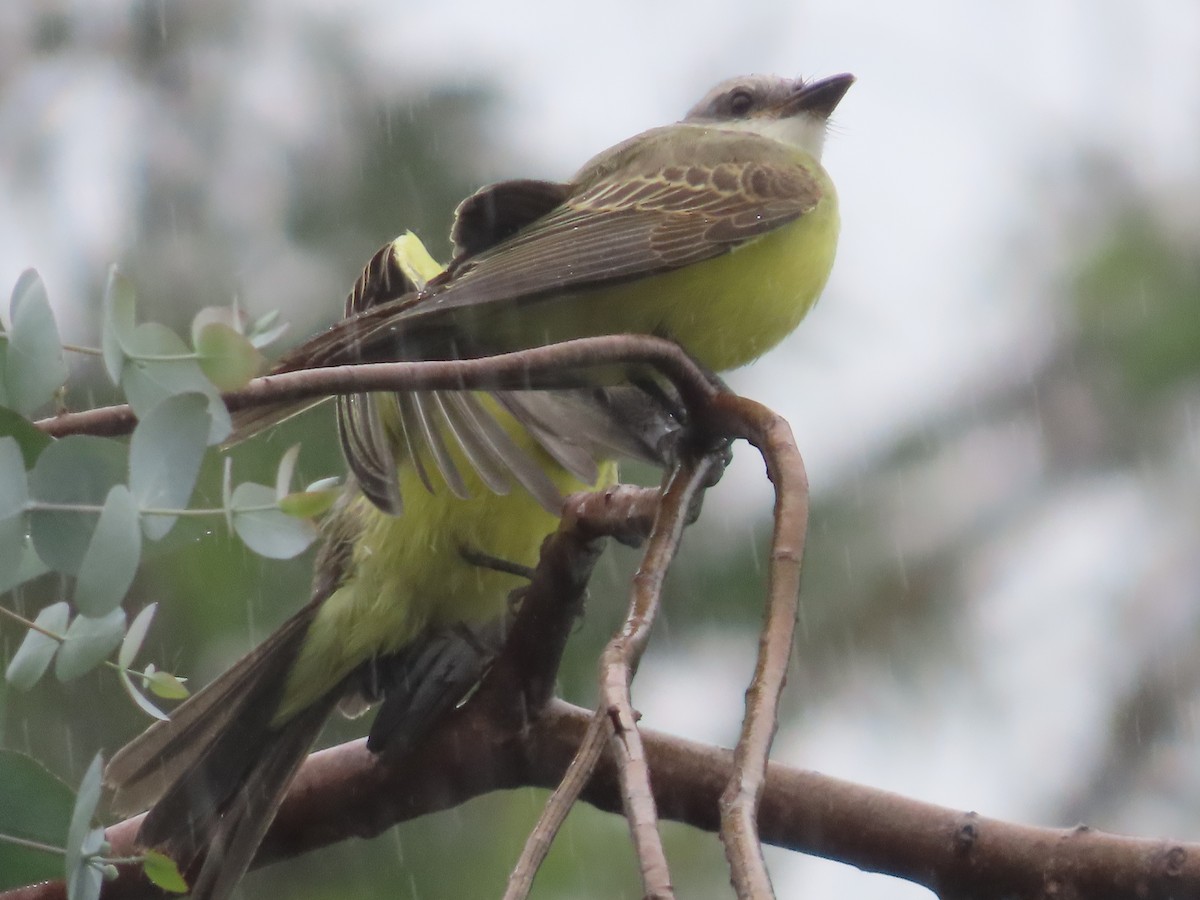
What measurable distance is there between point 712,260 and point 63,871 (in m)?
1.85

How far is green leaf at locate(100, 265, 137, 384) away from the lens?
1154mm

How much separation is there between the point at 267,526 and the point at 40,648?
8.5 inches

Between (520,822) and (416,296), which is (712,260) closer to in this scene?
(416,296)

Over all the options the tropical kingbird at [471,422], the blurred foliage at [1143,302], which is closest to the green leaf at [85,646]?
the tropical kingbird at [471,422]

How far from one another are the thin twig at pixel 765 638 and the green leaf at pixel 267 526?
41cm

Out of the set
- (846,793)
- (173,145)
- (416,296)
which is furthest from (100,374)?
(846,793)

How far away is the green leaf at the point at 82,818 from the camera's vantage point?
1.18 metres

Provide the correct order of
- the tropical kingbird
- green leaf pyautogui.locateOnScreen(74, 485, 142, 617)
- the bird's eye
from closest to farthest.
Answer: green leaf pyautogui.locateOnScreen(74, 485, 142, 617) < the tropical kingbird < the bird's eye

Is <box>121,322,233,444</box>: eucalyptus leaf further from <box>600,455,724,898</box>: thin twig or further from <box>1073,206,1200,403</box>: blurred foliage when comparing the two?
<box>1073,206,1200,403</box>: blurred foliage

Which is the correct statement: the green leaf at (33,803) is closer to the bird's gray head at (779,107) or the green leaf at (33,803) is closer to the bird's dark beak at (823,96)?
the bird's gray head at (779,107)

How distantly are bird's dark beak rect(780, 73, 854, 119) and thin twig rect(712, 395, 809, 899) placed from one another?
94.4 inches

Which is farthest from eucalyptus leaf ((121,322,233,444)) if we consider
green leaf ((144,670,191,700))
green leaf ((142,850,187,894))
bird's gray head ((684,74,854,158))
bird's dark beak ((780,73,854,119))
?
bird's dark beak ((780,73,854,119))

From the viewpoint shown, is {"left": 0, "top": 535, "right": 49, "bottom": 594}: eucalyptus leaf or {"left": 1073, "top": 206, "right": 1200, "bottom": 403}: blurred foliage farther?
{"left": 1073, "top": 206, "right": 1200, "bottom": 403}: blurred foliage

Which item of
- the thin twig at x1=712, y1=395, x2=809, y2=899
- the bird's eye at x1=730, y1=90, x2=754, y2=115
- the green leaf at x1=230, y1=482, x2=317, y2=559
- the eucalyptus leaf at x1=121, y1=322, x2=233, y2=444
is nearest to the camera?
the thin twig at x1=712, y1=395, x2=809, y2=899
